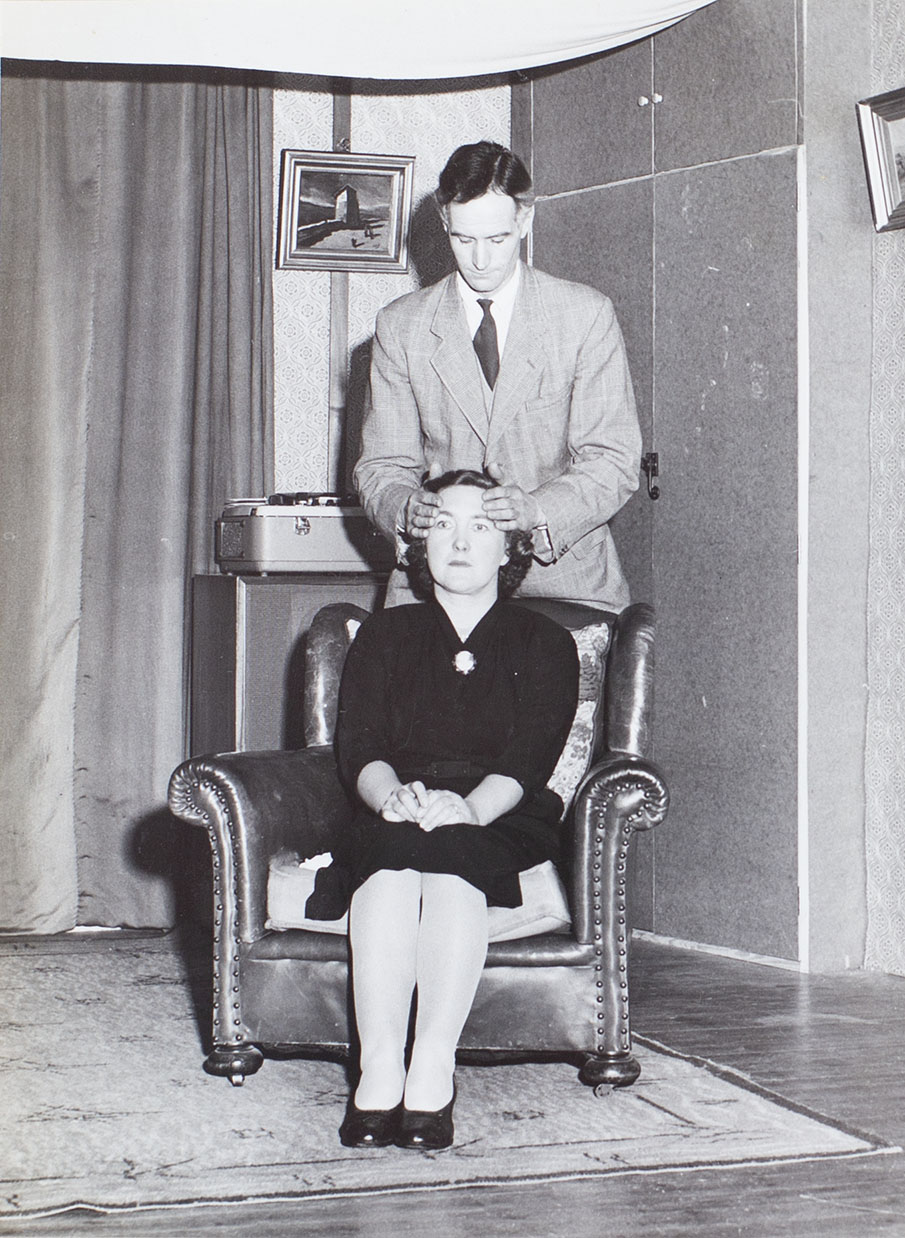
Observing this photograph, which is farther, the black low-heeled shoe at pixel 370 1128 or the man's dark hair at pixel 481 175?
the man's dark hair at pixel 481 175

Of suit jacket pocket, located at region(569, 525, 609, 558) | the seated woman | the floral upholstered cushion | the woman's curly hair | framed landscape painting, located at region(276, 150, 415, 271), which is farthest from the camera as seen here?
framed landscape painting, located at region(276, 150, 415, 271)

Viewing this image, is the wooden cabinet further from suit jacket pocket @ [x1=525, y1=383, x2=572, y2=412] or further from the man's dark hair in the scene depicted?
the man's dark hair

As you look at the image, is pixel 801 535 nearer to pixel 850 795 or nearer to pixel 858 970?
pixel 850 795

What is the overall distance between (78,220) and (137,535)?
87 cm

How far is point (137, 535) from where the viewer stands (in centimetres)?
418

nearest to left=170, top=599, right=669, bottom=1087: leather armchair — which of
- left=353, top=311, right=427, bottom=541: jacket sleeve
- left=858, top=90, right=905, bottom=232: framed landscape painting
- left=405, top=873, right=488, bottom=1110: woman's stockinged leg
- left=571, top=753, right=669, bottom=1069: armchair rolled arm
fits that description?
left=571, top=753, right=669, bottom=1069: armchair rolled arm

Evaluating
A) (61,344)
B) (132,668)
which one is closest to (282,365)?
(61,344)

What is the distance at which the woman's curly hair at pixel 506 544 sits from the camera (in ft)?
9.05

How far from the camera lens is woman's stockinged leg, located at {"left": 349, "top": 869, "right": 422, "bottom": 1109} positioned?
7.64ft

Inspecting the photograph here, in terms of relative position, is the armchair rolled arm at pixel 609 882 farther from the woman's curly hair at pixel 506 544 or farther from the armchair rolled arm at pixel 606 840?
the woman's curly hair at pixel 506 544

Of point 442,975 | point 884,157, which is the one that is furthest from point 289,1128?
point 884,157

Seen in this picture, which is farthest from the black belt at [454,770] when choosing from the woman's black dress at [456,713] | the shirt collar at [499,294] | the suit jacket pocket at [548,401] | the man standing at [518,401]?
the shirt collar at [499,294]

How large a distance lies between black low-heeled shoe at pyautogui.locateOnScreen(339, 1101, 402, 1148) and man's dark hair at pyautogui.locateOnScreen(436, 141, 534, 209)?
1645mm

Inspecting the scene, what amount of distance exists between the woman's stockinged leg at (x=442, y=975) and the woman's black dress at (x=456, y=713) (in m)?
0.16
